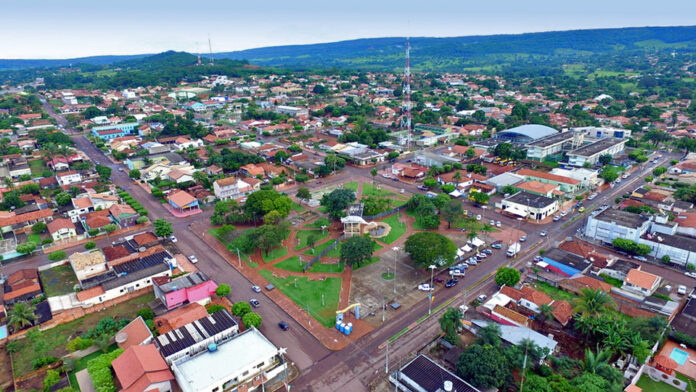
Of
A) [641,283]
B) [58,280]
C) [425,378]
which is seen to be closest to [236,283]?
[58,280]

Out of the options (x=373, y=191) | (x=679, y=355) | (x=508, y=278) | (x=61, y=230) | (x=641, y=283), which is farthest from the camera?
(x=373, y=191)

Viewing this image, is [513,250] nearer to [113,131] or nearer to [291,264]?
[291,264]

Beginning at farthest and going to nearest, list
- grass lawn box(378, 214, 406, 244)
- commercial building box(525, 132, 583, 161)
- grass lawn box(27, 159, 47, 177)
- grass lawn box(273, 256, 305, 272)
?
commercial building box(525, 132, 583, 161) → grass lawn box(27, 159, 47, 177) → grass lawn box(378, 214, 406, 244) → grass lawn box(273, 256, 305, 272)

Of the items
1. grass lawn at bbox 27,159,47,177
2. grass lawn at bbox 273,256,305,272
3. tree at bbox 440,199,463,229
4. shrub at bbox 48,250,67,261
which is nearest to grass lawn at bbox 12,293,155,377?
shrub at bbox 48,250,67,261

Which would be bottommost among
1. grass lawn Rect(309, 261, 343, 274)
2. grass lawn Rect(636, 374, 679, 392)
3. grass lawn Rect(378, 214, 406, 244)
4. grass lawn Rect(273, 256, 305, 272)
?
grass lawn Rect(636, 374, 679, 392)

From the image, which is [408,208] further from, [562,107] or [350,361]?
[562,107]

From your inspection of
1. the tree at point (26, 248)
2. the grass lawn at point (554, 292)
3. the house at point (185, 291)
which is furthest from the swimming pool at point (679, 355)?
the tree at point (26, 248)

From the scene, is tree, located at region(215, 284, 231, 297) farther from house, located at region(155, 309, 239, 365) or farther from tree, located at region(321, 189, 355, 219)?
tree, located at region(321, 189, 355, 219)
